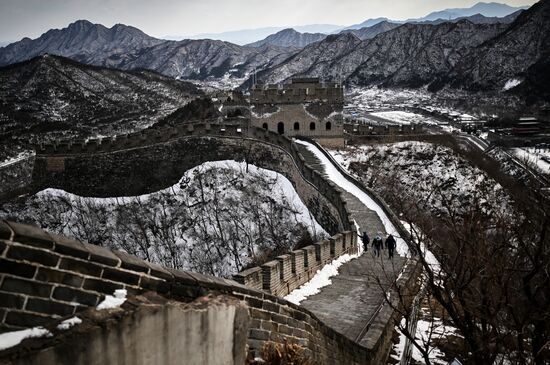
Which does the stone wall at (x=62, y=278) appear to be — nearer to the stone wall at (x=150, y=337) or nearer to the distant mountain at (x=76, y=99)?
the stone wall at (x=150, y=337)

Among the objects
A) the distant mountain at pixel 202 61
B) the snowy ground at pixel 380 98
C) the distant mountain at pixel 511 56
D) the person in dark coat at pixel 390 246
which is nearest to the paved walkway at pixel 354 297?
the person in dark coat at pixel 390 246

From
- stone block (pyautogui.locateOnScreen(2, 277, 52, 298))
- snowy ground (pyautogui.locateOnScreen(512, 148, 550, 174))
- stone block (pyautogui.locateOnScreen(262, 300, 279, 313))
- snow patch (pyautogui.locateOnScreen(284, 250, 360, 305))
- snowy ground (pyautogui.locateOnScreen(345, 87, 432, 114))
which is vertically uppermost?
snowy ground (pyautogui.locateOnScreen(345, 87, 432, 114))

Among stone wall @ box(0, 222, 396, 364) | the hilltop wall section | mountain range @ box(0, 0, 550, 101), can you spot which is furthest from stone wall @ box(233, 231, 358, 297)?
mountain range @ box(0, 0, 550, 101)

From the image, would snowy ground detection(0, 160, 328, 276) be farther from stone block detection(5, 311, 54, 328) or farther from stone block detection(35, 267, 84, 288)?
stone block detection(5, 311, 54, 328)

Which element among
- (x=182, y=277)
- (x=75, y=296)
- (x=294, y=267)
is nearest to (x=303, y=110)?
(x=294, y=267)

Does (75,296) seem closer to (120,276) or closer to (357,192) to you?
(120,276)

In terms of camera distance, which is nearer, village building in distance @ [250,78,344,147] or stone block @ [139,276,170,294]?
stone block @ [139,276,170,294]
